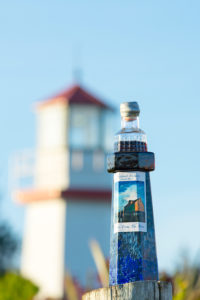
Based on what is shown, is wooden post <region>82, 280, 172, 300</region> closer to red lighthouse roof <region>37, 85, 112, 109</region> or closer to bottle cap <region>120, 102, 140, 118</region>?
bottle cap <region>120, 102, 140, 118</region>

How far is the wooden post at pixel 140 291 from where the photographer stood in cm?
357

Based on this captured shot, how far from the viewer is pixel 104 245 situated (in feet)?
89.1

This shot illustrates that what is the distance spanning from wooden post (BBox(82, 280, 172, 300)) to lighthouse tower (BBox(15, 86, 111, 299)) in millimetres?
22549

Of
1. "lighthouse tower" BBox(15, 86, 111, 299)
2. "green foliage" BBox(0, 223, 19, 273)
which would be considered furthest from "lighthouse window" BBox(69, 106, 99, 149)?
"green foliage" BBox(0, 223, 19, 273)

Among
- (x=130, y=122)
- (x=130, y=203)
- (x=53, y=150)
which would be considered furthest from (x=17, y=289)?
(x=53, y=150)

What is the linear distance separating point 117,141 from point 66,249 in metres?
22.9

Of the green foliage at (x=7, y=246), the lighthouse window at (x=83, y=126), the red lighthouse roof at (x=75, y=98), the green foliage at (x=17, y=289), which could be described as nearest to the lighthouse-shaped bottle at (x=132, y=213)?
the green foliage at (x=17, y=289)

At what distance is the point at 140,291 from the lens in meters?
3.57

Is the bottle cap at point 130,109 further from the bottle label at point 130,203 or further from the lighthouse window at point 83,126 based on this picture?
the lighthouse window at point 83,126

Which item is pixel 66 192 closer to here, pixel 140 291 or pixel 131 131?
pixel 131 131

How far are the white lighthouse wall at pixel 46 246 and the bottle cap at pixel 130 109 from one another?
886 inches

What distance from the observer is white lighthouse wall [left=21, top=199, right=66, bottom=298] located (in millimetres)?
26656

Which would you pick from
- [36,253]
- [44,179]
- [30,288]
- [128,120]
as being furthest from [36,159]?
[128,120]

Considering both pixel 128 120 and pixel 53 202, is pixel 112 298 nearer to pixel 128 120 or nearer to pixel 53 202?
pixel 128 120
